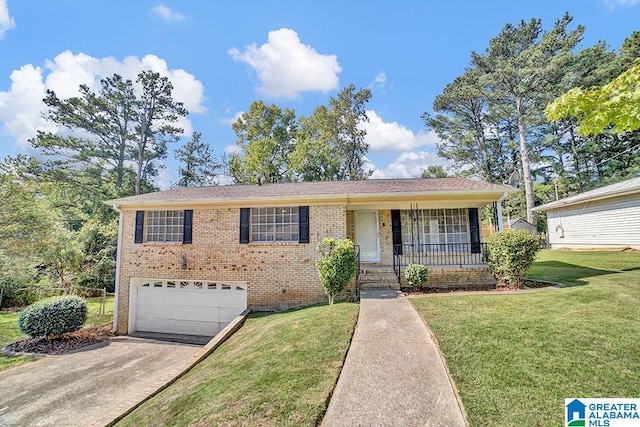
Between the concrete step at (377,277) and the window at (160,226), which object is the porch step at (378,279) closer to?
the concrete step at (377,277)

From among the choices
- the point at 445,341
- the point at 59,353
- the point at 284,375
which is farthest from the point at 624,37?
the point at 59,353

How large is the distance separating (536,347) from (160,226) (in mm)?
11759

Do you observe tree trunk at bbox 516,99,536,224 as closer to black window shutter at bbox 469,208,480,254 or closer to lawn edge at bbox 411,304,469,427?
black window shutter at bbox 469,208,480,254

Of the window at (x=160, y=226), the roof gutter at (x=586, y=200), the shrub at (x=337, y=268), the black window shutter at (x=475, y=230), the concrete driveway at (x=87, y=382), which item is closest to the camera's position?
the concrete driveway at (x=87, y=382)

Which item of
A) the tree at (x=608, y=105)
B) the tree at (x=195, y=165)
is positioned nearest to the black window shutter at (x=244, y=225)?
the tree at (x=608, y=105)

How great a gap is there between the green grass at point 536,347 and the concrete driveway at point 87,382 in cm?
557

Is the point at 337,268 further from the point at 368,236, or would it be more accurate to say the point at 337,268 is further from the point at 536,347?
the point at 536,347

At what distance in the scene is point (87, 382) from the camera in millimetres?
7066

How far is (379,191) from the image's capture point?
1034 centimetres

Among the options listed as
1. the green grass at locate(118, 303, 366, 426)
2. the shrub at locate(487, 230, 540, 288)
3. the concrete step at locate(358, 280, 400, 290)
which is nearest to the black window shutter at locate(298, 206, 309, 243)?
the concrete step at locate(358, 280, 400, 290)

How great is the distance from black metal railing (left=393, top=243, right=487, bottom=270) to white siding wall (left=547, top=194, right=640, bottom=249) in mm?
9189

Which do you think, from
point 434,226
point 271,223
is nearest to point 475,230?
point 434,226

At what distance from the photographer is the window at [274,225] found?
10.4 m

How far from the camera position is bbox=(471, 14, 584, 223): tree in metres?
23.9
